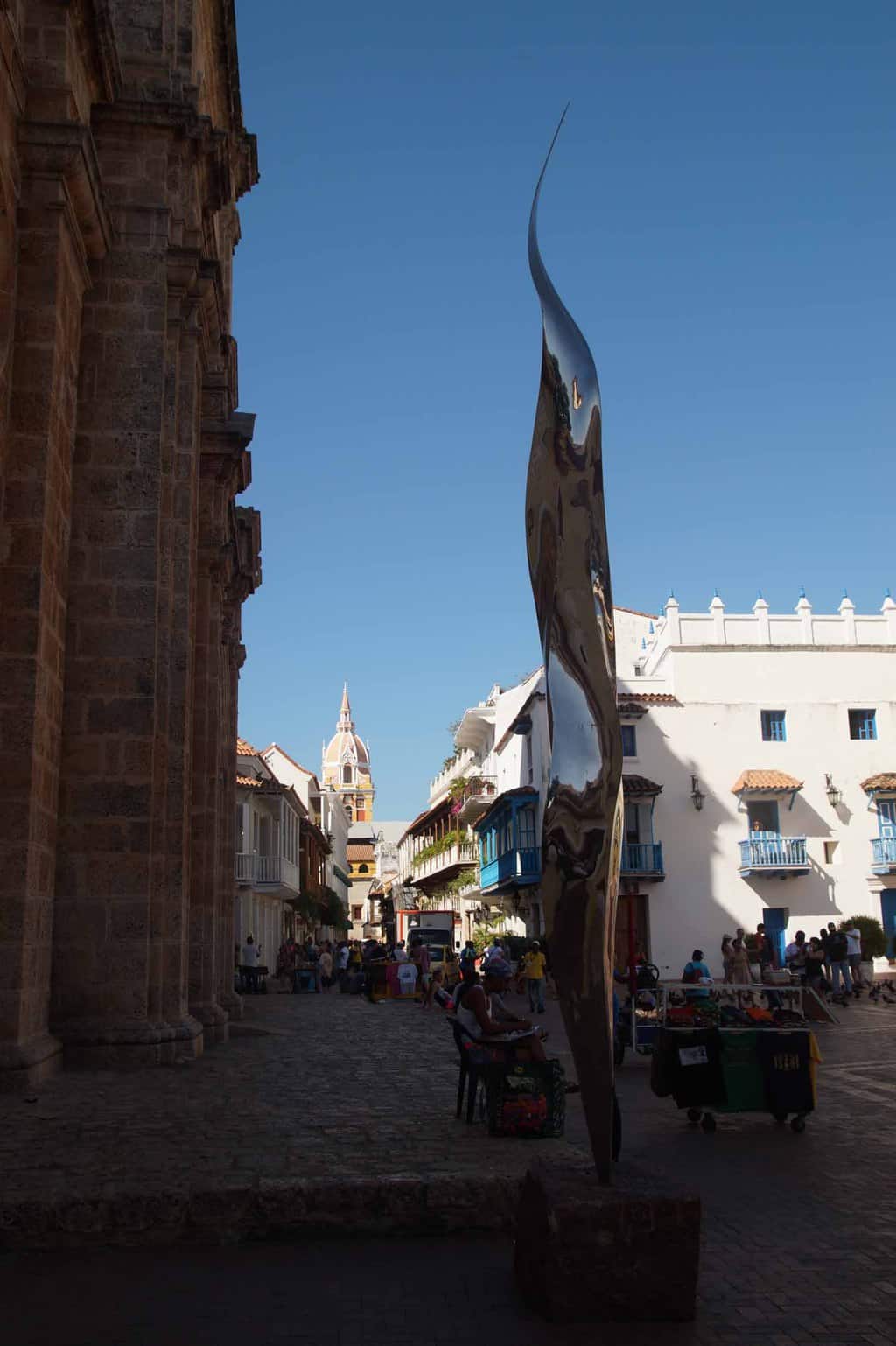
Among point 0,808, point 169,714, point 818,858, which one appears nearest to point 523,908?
point 818,858

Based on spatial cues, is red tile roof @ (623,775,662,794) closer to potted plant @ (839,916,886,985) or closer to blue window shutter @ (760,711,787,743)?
blue window shutter @ (760,711,787,743)

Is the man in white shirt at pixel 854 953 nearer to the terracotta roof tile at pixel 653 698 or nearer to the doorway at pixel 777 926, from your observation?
the doorway at pixel 777 926

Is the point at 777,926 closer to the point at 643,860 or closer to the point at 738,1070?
the point at 643,860

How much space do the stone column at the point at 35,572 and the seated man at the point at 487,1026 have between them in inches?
122

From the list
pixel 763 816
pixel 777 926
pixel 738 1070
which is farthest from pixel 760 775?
pixel 738 1070

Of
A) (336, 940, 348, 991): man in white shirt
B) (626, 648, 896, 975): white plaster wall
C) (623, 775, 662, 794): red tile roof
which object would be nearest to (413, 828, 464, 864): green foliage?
(336, 940, 348, 991): man in white shirt

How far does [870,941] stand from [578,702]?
102ft

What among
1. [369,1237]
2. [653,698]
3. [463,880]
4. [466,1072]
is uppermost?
[653,698]

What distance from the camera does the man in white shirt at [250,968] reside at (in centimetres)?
3062

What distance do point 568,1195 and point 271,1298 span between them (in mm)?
1262

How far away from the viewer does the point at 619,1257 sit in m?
4.39

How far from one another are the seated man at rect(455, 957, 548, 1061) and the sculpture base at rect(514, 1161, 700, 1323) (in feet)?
12.3

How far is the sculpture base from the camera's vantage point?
4.38 m

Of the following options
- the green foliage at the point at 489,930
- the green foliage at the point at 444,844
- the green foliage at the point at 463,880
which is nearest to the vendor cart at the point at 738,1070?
the green foliage at the point at 489,930
